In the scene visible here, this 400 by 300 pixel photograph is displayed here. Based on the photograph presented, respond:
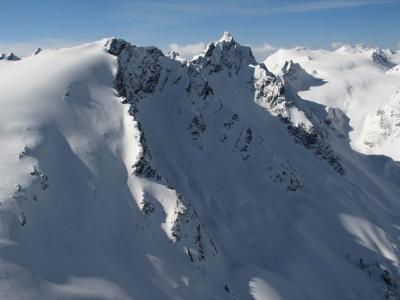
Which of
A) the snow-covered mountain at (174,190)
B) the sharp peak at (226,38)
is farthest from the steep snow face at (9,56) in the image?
the sharp peak at (226,38)

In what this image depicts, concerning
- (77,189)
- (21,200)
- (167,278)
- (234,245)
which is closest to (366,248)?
(234,245)

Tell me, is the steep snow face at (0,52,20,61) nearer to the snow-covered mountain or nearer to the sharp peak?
the snow-covered mountain

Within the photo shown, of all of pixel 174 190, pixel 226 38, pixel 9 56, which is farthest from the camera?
pixel 226 38

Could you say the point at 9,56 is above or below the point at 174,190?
above

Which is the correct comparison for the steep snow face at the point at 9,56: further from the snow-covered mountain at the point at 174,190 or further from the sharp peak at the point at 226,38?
the sharp peak at the point at 226,38

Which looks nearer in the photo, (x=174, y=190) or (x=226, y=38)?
(x=174, y=190)

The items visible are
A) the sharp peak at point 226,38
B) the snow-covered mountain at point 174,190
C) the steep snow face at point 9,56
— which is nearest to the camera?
the snow-covered mountain at point 174,190

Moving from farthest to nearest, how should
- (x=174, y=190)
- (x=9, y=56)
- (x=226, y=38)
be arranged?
(x=226, y=38), (x=9, y=56), (x=174, y=190)

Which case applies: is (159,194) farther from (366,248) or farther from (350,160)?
(350,160)
